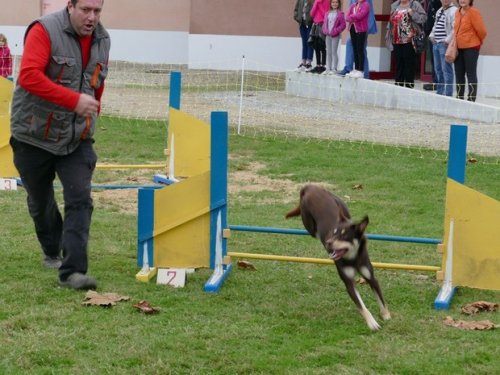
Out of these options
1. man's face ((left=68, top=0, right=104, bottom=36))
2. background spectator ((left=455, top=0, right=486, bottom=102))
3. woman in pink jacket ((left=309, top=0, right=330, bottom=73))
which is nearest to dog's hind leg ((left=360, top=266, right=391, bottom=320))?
man's face ((left=68, top=0, right=104, bottom=36))

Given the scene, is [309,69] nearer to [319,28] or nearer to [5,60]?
[319,28]

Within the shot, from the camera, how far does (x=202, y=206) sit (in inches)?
276

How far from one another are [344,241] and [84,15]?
6.87ft

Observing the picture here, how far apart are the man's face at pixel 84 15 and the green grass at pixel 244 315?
1.65 metres

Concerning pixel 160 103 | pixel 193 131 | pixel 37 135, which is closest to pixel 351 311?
pixel 37 135

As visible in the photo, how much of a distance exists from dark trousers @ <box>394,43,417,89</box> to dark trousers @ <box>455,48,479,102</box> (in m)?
1.54

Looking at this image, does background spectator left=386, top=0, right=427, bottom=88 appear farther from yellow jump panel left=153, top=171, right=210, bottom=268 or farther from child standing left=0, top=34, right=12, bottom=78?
yellow jump panel left=153, top=171, right=210, bottom=268

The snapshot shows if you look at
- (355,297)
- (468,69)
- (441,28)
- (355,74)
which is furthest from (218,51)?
(355,297)

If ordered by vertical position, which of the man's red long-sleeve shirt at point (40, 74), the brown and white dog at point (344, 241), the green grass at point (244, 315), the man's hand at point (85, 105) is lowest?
the green grass at point (244, 315)

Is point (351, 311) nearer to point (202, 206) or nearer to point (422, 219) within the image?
point (202, 206)

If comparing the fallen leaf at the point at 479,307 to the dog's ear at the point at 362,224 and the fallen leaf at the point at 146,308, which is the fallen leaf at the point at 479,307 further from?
the fallen leaf at the point at 146,308

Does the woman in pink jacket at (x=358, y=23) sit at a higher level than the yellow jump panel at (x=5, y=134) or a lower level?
higher

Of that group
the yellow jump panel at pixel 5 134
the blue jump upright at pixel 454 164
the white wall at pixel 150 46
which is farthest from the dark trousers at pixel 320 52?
the blue jump upright at pixel 454 164

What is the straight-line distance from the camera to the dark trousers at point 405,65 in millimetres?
18016
